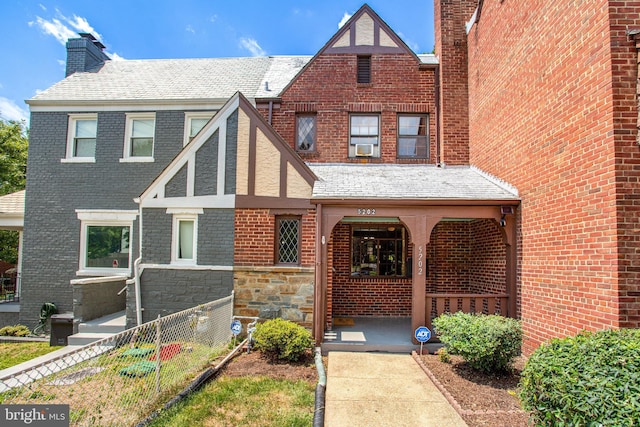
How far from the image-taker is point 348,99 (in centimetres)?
1074

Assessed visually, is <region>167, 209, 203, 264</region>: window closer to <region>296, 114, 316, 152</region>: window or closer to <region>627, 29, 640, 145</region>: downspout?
<region>296, 114, 316, 152</region>: window

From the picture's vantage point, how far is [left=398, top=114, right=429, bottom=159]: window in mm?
10742

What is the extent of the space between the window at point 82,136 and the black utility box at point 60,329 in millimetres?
4813

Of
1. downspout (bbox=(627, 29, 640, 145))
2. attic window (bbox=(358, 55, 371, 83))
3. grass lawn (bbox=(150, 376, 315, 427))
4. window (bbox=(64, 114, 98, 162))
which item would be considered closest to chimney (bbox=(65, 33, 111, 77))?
window (bbox=(64, 114, 98, 162))

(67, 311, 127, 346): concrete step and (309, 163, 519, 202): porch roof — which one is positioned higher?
(309, 163, 519, 202): porch roof

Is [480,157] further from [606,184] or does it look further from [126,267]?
[126,267]

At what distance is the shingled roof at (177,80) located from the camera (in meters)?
11.1

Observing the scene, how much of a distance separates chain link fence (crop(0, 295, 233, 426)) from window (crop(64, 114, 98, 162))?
7591 millimetres

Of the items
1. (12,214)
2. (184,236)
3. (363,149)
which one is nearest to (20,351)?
(12,214)

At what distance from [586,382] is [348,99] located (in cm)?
908

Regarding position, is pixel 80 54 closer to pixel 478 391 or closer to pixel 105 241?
pixel 105 241

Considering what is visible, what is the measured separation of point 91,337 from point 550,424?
361 inches

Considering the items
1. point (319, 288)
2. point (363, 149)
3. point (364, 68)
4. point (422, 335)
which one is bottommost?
point (422, 335)

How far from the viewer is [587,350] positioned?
360cm
